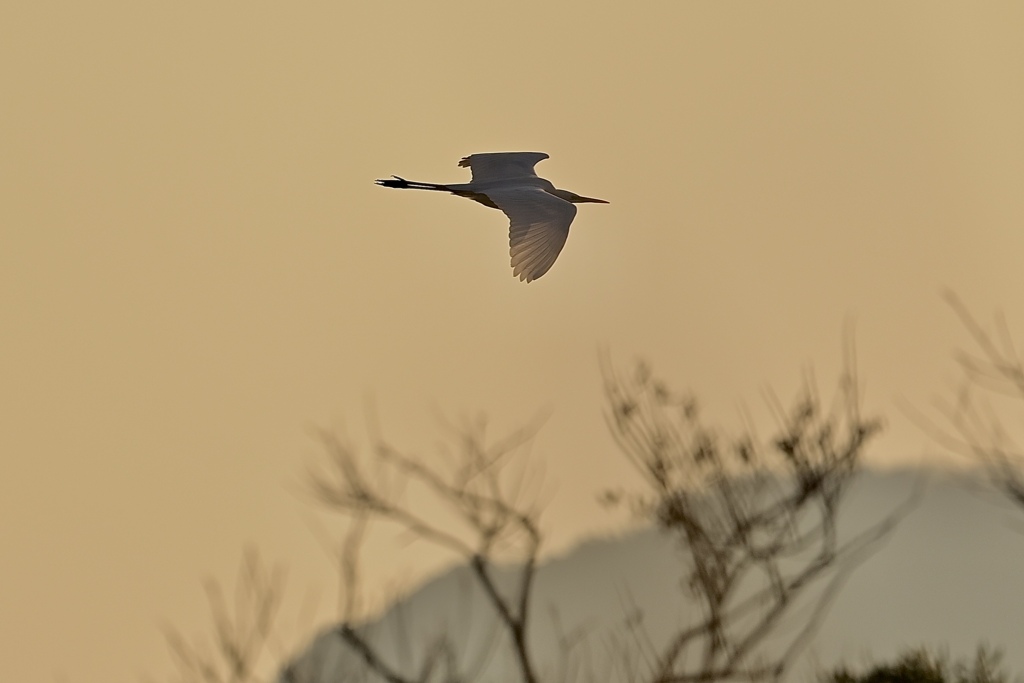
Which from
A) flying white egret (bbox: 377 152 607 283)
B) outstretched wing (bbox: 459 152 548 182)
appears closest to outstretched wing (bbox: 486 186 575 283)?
flying white egret (bbox: 377 152 607 283)

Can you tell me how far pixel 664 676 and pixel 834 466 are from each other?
1.59 metres

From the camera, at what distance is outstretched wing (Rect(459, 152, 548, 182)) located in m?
7.34

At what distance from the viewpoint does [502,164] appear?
7.48 m

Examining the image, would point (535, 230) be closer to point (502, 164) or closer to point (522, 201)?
point (522, 201)

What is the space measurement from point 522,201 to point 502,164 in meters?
1.40

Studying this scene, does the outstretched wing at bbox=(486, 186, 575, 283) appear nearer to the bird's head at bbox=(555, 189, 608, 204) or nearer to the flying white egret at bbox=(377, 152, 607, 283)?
the flying white egret at bbox=(377, 152, 607, 283)

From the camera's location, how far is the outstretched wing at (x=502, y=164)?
734 cm

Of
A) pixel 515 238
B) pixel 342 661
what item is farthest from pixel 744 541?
pixel 515 238

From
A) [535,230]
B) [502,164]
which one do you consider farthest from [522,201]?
[502,164]

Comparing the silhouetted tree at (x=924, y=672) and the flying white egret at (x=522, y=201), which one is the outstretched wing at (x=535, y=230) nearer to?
the flying white egret at (x=522, y=201)

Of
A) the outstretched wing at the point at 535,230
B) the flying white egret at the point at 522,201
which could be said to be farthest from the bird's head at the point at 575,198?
the outstretched wing at the point at 535,230

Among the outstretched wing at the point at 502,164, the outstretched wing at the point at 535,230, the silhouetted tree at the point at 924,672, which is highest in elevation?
A: the outstretched wing at the point at 502,164

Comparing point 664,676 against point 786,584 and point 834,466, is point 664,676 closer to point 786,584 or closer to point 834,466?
point 786,584

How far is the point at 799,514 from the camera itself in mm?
8945
